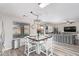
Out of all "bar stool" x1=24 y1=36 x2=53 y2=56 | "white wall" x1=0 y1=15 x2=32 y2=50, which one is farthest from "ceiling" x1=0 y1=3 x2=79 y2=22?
"bar stool" x1=24 y1=36 x2=53 y2=56

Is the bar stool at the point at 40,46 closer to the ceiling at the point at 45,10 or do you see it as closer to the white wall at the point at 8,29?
the white wall at the point at 8,29

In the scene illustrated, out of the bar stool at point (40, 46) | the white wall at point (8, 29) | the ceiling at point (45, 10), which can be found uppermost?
the ceiling at point (45, 10)

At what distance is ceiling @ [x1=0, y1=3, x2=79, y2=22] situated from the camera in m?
1.59

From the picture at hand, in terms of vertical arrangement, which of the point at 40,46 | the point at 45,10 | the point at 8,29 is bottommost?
the point at 40,46

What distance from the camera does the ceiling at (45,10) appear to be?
1.59 metres

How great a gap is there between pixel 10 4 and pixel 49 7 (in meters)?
0.74

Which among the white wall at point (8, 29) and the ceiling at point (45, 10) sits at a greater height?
the ceiling at point (45, 10)

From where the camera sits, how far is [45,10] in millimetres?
1629

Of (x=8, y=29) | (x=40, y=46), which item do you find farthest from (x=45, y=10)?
(x=8, y=29)

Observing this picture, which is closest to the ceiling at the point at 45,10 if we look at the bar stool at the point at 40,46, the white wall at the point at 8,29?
the white wall at the point at 8,29

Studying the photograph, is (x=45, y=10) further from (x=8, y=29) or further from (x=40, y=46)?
(x=8, y=29)

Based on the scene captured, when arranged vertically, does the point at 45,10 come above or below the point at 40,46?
above

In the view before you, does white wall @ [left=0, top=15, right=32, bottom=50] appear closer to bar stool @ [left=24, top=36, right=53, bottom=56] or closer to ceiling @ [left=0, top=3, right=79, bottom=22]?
ceiling @ [left=0, top=3, right=79, bottom=22]

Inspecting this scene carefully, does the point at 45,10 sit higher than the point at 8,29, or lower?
higher
